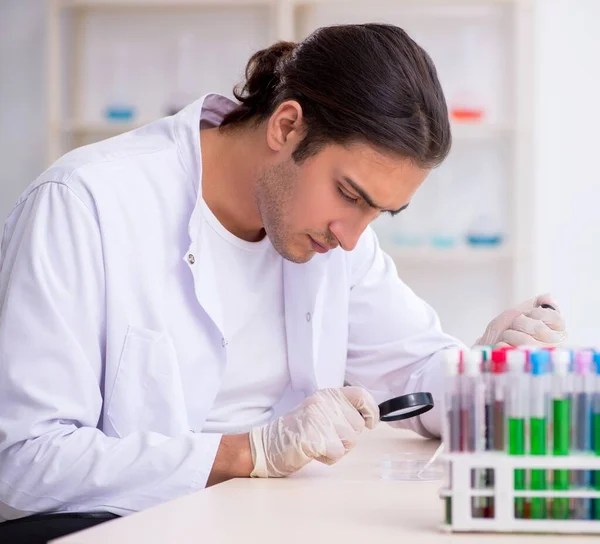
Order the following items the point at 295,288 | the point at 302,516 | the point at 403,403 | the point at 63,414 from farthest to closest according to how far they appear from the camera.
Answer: the point at 295,288 < the point at 403,403 < the point at 63,414 < the point at 302,516

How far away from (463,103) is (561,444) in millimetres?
2727

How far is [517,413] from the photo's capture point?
1.01m

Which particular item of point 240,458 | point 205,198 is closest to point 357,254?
point 205,198

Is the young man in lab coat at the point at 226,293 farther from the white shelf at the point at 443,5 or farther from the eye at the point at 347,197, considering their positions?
the white shelf at the point at 443,5

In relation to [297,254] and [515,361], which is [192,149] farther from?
[515,361]

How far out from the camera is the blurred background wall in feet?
11.6

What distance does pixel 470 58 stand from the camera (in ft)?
12.3

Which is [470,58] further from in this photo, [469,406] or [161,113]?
[469,406]

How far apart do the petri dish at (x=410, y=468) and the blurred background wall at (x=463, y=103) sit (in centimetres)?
202

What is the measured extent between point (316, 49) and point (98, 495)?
2.72 feet

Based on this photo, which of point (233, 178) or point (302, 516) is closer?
point (302, 516)

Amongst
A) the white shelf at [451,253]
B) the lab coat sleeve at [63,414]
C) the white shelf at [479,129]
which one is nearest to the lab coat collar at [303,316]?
the lab coat sleeve at [63,414]

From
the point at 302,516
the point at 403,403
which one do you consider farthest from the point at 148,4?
the point at 302,516

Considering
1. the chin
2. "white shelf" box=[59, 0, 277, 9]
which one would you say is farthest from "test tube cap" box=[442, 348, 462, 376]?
"white shelf" box=[59, 0, 277, 9]
